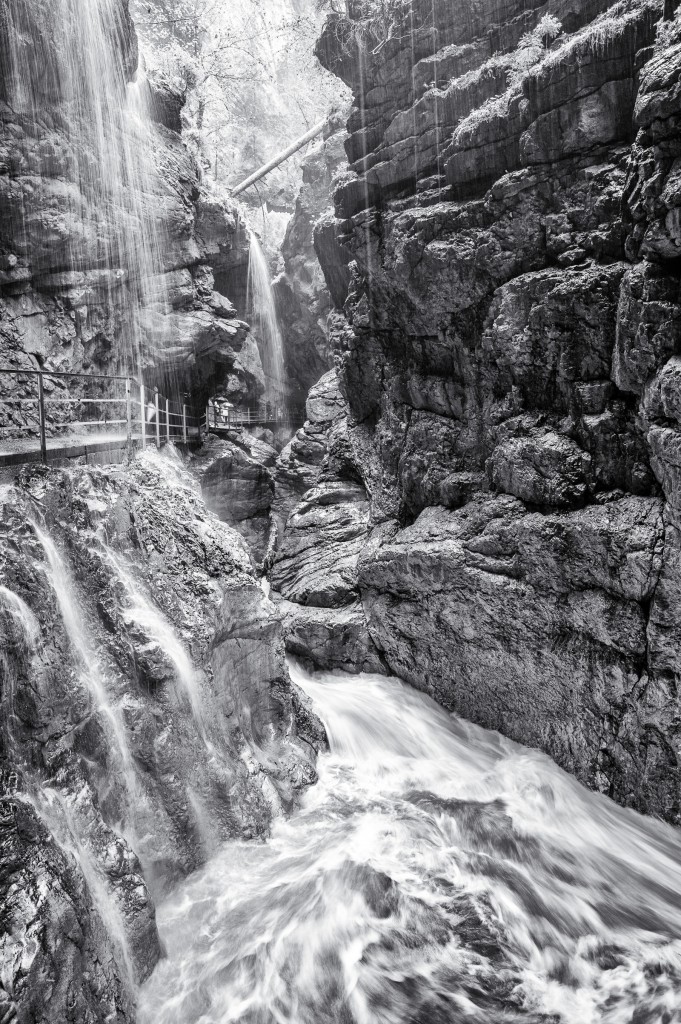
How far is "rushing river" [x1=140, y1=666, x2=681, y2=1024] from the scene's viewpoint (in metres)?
5.00

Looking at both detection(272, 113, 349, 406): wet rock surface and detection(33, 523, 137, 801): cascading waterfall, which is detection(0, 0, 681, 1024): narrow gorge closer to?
detection(33, 523, 137, 801): cascading waterfall

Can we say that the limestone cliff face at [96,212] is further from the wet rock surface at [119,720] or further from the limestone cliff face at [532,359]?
the wet rock surface at [119,720]

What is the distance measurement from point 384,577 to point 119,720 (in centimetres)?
611

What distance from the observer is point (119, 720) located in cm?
587

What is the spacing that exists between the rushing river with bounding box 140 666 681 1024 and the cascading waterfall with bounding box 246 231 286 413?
60.3 feet

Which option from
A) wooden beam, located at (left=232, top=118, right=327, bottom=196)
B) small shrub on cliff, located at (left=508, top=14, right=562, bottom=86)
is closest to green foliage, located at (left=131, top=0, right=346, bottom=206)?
wooden beam, located at (left=232, top=118, right=327, bottom=196)

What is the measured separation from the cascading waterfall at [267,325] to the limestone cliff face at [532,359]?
11.2 metres

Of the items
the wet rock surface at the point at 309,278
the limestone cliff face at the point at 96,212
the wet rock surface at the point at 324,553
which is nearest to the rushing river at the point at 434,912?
the wet rock surface at the point at 324,553

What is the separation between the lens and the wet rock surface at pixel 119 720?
4.08 meters

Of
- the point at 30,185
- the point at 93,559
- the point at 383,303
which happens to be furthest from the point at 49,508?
the point at 30,185

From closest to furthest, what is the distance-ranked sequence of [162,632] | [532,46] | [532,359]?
[162,632]
[532,359]
[532,46]

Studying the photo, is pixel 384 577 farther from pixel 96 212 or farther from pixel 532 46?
pixel 96 212

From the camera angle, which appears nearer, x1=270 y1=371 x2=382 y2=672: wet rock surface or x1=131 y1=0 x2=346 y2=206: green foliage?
x1=270 y1=371 x2=382 y2=672: wet rock surface

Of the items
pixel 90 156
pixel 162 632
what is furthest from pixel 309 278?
pixel 162 632
